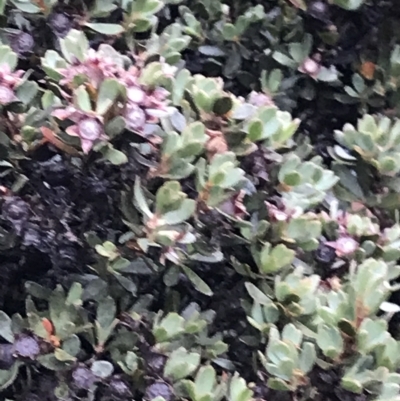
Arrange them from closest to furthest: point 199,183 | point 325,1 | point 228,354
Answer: point 199,183
point 228,354
point 325,1

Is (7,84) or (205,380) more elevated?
(7,84)

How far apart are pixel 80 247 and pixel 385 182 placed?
1.75 feet

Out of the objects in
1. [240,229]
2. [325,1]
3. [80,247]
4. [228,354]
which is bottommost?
[228,354]

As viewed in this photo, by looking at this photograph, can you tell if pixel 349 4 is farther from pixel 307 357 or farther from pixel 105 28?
pixel 307 357

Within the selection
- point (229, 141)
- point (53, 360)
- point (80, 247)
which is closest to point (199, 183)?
point (229, 141)

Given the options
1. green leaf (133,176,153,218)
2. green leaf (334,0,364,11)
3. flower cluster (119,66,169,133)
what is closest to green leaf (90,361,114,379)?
green leaf (133,176,153,218)

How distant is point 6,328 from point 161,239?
0.88 ft

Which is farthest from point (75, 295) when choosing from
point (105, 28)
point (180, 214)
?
point (105, 28)

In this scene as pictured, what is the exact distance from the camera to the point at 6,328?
951mm

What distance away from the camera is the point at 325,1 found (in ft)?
4.21

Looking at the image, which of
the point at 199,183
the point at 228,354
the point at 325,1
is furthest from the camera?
the point at 325,1

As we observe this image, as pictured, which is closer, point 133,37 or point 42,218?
point 42,218

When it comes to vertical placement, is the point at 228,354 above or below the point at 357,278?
below

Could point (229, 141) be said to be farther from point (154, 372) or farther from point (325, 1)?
point (325, 1)
